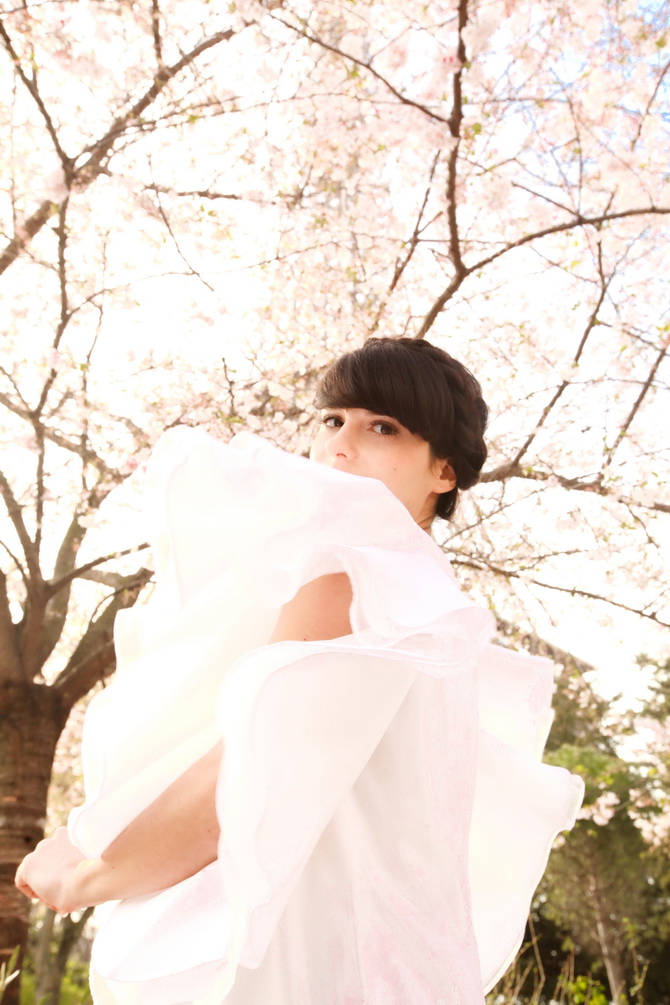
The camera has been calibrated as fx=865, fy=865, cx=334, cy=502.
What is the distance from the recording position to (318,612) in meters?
0.95

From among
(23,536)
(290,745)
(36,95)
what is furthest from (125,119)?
(290,745)

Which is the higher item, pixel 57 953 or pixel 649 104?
pixel 649 104

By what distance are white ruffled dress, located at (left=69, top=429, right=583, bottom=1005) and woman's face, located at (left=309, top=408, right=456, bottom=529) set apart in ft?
0.82

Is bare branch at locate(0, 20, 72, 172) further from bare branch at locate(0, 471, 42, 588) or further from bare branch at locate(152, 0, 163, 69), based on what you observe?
bare branch at locate(0, 471, 42, 588)

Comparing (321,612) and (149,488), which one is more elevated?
(149,488)

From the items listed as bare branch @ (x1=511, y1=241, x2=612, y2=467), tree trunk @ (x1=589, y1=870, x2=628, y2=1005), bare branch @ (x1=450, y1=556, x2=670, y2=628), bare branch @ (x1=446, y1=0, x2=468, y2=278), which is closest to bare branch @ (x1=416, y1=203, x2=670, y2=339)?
bare branch @ (x1=446, y1=0, x2=468, y2=278)

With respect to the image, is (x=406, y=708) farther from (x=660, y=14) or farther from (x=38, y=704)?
(x=660, y=14)

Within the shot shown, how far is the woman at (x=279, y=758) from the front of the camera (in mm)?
821

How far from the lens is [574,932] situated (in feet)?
40.0

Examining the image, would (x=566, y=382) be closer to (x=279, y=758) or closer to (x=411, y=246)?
(x=411, y=246)

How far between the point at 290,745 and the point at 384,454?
1.93 ft

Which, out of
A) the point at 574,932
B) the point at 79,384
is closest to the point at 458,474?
the point at 79,384

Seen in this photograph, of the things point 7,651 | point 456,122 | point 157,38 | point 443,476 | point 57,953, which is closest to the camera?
point 443,476

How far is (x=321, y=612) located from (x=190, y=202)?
15.1ft
